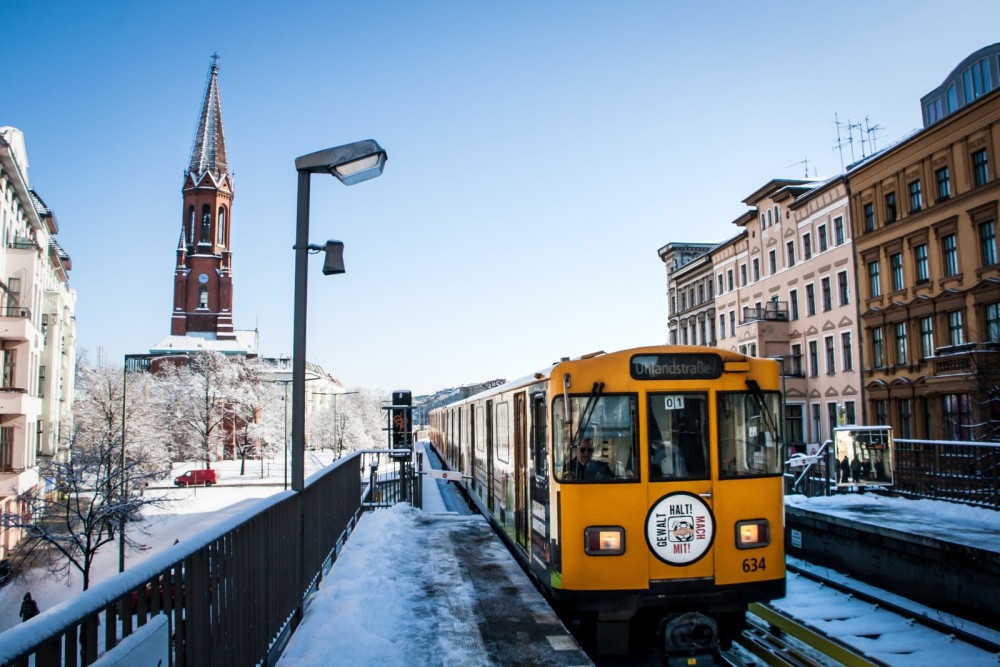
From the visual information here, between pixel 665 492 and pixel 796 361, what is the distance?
3669cm

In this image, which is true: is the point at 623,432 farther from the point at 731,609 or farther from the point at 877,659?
the point at 877,659

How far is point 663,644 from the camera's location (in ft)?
24.2

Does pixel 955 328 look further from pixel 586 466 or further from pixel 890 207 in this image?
pixel 586 466

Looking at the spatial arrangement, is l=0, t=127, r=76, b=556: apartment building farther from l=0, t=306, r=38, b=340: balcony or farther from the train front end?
the train front end

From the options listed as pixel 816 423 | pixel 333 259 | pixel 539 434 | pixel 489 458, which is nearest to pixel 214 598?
pixel 333 259

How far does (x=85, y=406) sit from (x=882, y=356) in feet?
201

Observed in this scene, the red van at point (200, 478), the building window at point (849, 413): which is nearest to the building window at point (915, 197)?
the building window at point (849, 413)

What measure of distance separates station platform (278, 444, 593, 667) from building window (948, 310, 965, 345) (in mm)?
25736

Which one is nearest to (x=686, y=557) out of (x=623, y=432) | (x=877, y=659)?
(x=623, y=432)

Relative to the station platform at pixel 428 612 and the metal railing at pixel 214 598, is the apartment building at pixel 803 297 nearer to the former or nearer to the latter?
the station platform at pixel 428 612

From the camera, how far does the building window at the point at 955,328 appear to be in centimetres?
2925

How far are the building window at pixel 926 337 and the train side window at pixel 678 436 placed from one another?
2729 cm

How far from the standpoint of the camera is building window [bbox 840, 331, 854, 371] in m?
36.2

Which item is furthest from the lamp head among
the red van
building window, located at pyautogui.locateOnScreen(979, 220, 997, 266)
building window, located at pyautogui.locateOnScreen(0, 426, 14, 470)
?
the red van
